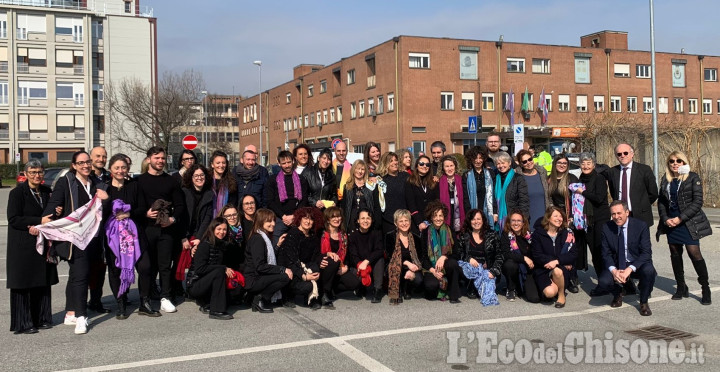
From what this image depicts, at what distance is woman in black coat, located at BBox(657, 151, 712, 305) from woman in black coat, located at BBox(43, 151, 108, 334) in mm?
6616

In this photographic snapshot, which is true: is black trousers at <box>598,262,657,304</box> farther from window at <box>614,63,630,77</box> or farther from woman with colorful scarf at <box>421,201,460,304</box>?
window at <box>614,63,630,77</box>

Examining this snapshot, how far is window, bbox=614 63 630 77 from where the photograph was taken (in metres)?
57.2

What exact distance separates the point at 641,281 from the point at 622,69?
5507 cm

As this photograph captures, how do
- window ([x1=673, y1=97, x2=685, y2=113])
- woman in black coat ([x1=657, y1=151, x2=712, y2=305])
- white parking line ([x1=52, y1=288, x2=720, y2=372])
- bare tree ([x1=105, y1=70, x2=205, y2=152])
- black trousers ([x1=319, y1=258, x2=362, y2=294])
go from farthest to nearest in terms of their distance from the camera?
window ([x1=673, y1=97, x2=685, y2=113]), bare tree ([x1=105, y1=70, x2=205, y2=152]), black trousers ([x1=319, y1=258, x2=362, y2=294]), woman in black coat ([x1=657, y1=151, x2=712, y2=305]), white parking line ([x1=52, y1=288, x2=720, y2=372])

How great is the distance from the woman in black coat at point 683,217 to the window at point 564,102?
49.1 meters

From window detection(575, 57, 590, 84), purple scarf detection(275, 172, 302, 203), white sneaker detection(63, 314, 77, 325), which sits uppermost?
window detection(575, 57, 590, 84)

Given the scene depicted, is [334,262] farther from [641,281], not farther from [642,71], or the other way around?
[642,71]

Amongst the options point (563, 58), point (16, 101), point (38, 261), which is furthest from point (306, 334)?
point (16, 101)

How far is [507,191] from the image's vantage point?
344 inches

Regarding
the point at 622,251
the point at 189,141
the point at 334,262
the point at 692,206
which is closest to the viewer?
the point at 622,251

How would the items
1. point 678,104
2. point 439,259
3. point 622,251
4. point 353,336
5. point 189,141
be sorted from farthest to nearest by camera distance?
point 678,104
point 189,141
point 439,259
point 622,251
point 353,336

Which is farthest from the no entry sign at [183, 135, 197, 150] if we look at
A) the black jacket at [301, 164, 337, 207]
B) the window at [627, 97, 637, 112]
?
the window at [627, 97, 637, 112]

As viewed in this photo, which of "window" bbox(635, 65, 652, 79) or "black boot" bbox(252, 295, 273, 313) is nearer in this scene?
"black boot" bbox(252, 295, 273, 313)

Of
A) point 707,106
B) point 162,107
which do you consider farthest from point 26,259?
point 707,106
